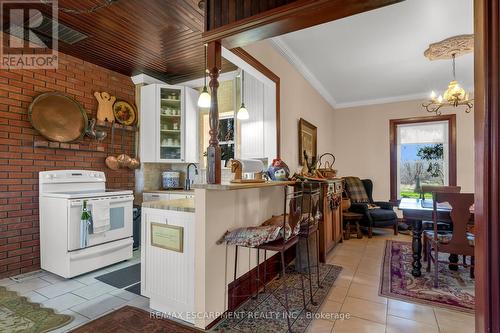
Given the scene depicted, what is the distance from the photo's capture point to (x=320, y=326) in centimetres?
197

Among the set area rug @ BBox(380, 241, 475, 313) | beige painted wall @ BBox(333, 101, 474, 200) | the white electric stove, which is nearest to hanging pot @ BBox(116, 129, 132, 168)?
the white electric stove

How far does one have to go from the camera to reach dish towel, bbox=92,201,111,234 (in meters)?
2.92

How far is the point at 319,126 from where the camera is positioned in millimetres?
5016

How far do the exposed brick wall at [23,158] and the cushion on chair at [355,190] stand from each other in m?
4.49

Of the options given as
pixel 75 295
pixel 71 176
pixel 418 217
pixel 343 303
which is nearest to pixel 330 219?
pixel 418 217

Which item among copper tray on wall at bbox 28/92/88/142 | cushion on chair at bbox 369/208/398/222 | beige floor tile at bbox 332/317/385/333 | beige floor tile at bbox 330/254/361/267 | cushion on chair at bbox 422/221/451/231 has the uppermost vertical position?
copper tray on wall at bbox 28/92/88/142

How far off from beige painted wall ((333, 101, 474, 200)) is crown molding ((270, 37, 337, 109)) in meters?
0.94

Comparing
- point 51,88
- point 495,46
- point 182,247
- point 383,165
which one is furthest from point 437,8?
point 51,88

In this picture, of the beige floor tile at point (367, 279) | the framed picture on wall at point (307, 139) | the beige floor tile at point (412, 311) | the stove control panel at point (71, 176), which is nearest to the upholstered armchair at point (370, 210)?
the framed picture on wall at point (307, 139)

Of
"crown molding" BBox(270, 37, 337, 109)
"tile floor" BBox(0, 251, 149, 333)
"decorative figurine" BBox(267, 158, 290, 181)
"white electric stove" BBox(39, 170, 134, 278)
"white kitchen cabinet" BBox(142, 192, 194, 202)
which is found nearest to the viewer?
"tile floor" BBox(0, 251, 149, 333)

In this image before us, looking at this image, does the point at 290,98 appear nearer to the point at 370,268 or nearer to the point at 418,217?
the point at 418,217

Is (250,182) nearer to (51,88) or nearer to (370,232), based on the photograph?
(51,88)

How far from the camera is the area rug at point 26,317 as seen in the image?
1.92 metres

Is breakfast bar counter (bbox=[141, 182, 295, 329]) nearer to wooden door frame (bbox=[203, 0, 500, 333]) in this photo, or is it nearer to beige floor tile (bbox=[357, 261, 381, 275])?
wooden door frame (bbox=[203, 0, 500, 333])
